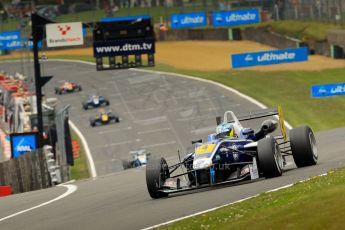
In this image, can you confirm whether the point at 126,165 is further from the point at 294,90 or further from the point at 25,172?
the point at 294,90

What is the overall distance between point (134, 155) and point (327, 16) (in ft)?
110

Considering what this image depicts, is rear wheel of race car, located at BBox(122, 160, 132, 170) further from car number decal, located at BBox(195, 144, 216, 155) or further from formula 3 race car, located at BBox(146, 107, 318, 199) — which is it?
car number decal, located at BBox(195, 144, 216, 155)

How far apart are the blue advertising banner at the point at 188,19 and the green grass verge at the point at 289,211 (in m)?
70.1

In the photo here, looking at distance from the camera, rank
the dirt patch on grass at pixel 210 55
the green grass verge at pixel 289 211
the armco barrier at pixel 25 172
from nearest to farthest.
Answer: the green grass verge at pixel 289 211 → the armco barrier at pixel 25 172 → the dirt patch on grass at pixel 210 55

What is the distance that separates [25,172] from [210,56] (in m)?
58.2

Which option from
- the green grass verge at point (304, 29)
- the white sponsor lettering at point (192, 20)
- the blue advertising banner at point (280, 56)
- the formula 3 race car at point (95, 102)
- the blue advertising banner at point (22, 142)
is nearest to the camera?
Answer: the blue advertising banner at point (22, 142)

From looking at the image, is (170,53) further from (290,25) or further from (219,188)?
(219,188)

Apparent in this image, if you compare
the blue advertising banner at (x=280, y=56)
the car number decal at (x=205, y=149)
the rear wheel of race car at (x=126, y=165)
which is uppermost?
the car number decal at (x=205, y=149)

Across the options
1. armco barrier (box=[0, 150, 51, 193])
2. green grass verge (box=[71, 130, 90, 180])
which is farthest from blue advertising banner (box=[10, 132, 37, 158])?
armco barrier (box=[0, 150, 51, 193])

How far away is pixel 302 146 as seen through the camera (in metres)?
18.7

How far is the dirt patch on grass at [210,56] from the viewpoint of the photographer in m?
74.6

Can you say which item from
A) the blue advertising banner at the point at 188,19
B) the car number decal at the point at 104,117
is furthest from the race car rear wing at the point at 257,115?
the blue advertising banner at the point at 188,19

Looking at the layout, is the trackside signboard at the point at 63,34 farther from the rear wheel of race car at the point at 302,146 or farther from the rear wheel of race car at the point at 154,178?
the rear wheel of race car at the point at 154,178

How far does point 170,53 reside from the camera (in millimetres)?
89875
